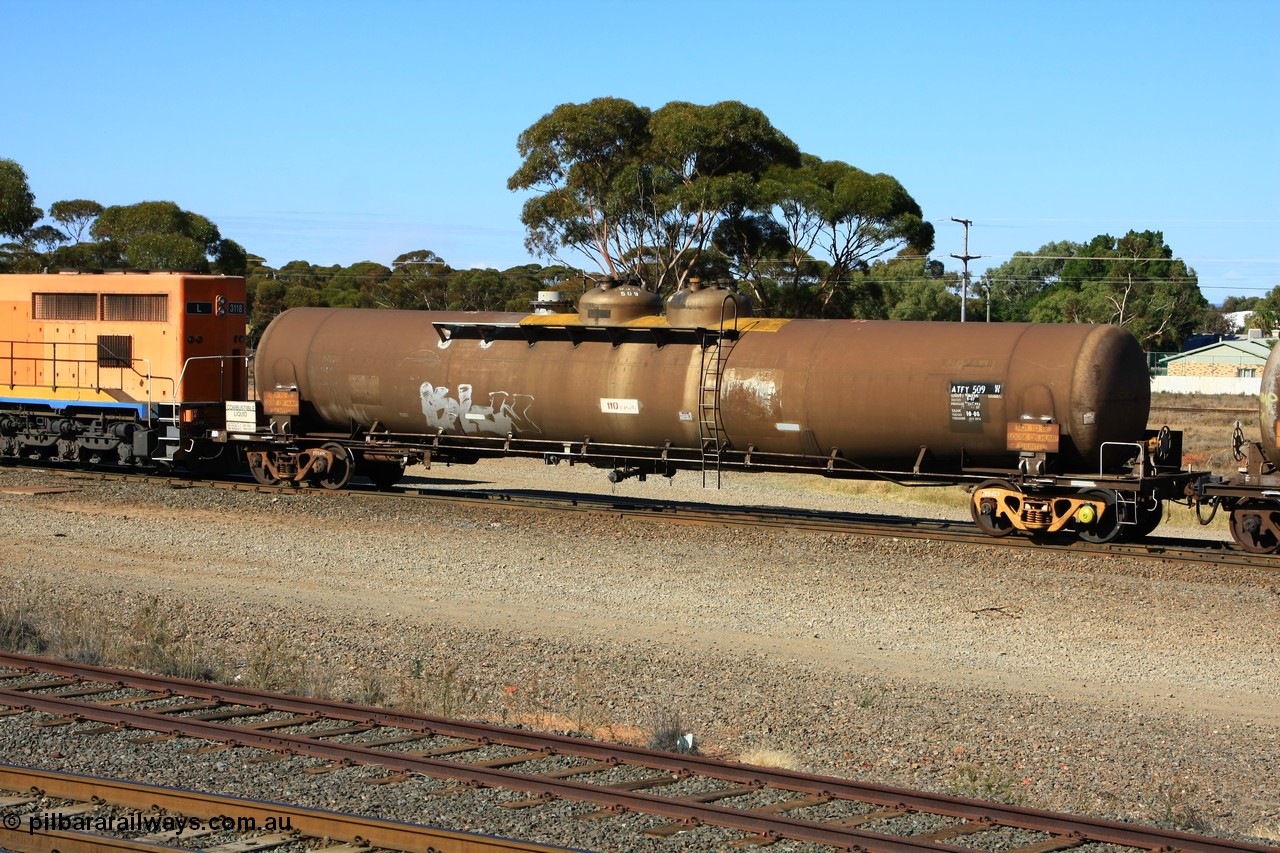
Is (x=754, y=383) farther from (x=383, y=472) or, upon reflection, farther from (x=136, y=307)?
(x=136, y=307)

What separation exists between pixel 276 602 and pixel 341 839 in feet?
25.7

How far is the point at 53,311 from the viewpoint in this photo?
25078mm

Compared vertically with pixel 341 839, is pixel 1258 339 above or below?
above

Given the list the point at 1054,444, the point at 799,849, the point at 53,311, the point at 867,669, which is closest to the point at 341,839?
the point at 799,849

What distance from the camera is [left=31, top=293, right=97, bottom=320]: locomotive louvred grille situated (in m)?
24.8

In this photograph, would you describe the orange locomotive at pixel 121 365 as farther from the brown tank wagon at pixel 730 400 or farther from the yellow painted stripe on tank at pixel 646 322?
the yellow painted stripe on tank at pixel 646 322

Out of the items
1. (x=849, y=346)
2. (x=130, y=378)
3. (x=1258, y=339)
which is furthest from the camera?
(x=1258, y=339)

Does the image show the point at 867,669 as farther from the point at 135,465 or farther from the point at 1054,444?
the point at 135,465

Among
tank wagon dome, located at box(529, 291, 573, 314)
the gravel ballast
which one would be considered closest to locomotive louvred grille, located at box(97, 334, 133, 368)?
the gravel ballast

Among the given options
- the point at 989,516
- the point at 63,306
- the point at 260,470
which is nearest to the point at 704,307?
the point at 989,516

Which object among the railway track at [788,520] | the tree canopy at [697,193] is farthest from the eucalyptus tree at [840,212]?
the railway track at [788,520]

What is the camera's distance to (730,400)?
19219 millimetres

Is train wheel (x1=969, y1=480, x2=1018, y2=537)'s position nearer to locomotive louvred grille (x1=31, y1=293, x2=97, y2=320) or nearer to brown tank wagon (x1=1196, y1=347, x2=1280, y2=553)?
brown tank wagon (x1=1196, y1=347, x2=1280, y2=553)

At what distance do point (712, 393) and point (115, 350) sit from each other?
40.9 feet
